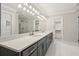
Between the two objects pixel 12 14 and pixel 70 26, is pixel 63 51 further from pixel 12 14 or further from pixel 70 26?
pixel 70 26

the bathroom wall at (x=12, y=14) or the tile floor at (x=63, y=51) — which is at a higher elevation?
the bathroom wall at (x=12, y=14)

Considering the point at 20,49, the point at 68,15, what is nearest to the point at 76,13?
the point at 68,15

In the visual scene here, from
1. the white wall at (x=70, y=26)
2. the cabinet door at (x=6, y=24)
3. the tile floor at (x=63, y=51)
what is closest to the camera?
the cabinet door at (x=6, y=24)

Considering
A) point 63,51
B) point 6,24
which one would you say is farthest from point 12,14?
point 63,51

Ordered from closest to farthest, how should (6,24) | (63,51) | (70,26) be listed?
(6,24) → (63,51) → (70,26)

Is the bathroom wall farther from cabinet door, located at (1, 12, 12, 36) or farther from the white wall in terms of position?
the white wall

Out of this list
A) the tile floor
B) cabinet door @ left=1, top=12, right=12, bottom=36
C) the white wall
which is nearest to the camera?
cabinet door @ left=1, top=12, right=12, bottom=36

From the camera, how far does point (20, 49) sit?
3.73ft

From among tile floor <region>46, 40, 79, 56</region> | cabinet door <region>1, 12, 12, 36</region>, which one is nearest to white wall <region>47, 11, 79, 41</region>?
tile floor <region>46, 40, 79, 56</region>

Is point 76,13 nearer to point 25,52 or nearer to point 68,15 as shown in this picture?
point 68,15

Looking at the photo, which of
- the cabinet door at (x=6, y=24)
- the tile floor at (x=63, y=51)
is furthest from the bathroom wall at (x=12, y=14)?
the tile floor at (x=63, y=51)

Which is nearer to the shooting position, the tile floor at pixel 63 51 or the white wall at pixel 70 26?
the tile floor at pixel 63 51

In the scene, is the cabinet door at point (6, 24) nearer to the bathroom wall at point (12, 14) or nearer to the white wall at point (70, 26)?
the bathroom wall at point (12, 14)

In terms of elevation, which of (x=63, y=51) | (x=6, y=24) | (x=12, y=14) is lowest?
(x=63, y=51)
